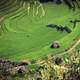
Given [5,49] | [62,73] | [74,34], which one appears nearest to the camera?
[62,73]

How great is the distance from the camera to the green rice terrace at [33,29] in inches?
393

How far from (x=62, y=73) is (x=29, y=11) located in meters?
3.48

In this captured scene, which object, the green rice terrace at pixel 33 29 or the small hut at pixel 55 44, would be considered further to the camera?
the small hut at pixel 55 44

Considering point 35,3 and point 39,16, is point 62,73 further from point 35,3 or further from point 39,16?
point 35,3

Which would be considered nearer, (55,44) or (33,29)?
(55,44)

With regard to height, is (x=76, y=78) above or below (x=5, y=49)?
below

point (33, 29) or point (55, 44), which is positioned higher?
point (33, 29)

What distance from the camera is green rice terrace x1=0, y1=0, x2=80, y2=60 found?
32.8ft

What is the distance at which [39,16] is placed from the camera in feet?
37.9

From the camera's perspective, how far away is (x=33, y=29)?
10891mm

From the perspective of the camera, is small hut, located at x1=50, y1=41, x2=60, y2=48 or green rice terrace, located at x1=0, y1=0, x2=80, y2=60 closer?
green rice terrace, located at x1=0, y1=0, x2=80, y2=60

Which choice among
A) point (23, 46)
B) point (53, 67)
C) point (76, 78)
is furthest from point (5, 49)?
point (76, 78)

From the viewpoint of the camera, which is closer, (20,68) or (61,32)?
(20,68)

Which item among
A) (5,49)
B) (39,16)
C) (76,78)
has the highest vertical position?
(39,16)
